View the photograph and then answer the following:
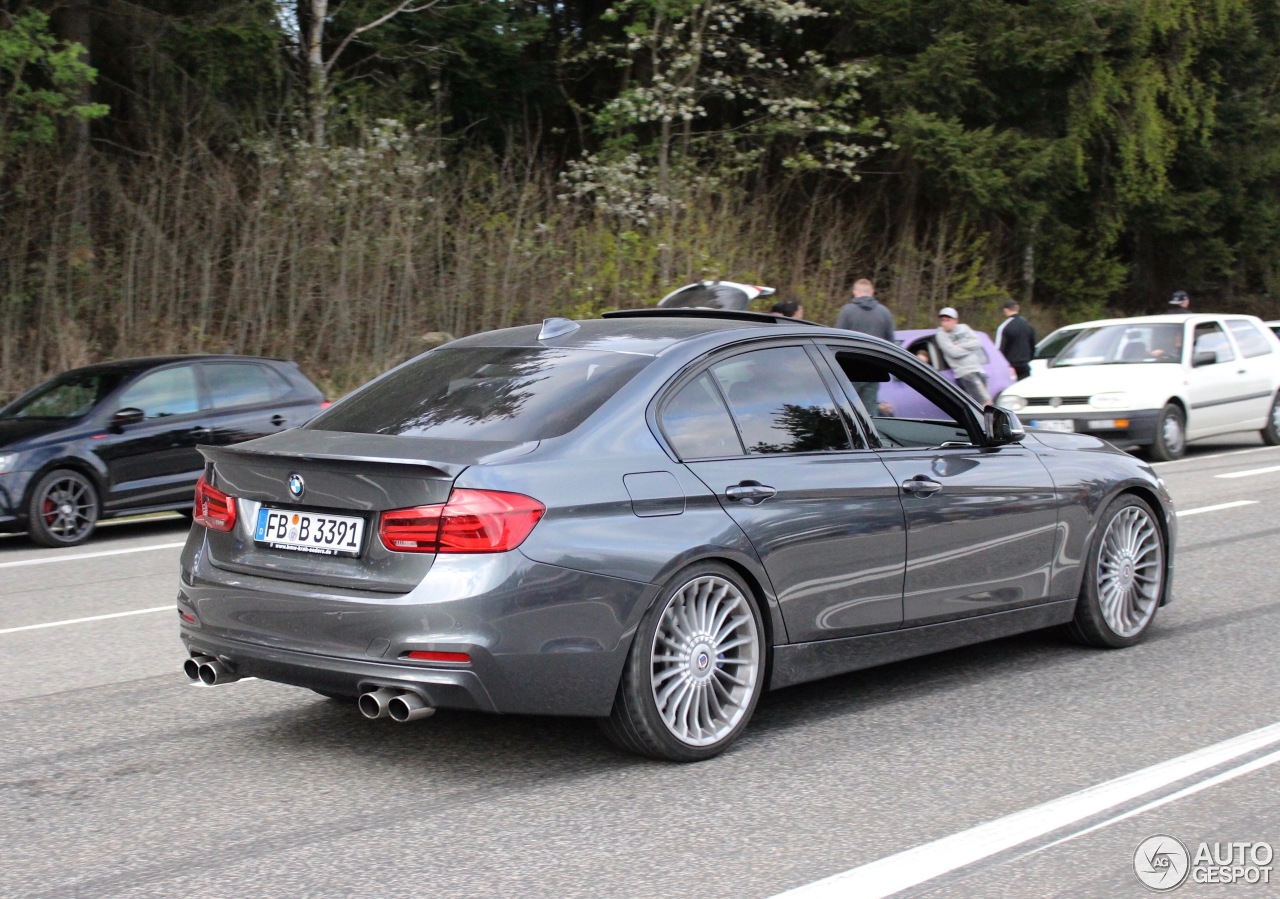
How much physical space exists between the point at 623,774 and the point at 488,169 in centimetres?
1959

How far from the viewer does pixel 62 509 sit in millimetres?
12508

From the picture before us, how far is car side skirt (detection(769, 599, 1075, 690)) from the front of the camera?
5617mm

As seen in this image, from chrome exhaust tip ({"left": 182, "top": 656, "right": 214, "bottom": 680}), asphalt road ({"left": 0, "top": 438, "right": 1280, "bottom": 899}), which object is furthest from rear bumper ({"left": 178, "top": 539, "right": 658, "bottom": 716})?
asphalt road ({"left": 0, "top": 438, "right": 1280, "bottom": 899})

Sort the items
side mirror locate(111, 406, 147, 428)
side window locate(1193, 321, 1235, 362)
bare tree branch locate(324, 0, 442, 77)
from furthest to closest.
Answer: bare tree branch locate(324, 0, 442, 77) → side window locate(1193, 321, 1235, 362) → side mirror locate(111, 406, 147, 428)

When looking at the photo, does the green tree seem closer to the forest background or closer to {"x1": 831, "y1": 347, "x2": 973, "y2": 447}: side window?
the forest background

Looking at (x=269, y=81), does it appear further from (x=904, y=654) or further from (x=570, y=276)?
(x=904, y=654)

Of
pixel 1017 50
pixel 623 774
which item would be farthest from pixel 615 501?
pixel 1017 50

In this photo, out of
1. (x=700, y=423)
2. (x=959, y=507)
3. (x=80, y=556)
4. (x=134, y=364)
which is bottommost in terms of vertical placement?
(x=80, y=556)

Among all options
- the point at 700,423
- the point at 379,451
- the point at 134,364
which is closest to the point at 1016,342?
the point at 134,364

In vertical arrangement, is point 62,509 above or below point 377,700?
below

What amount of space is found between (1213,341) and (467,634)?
15911mm

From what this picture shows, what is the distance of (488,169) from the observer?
23.8 metres

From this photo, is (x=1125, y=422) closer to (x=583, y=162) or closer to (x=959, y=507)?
(x=959, y=507)
